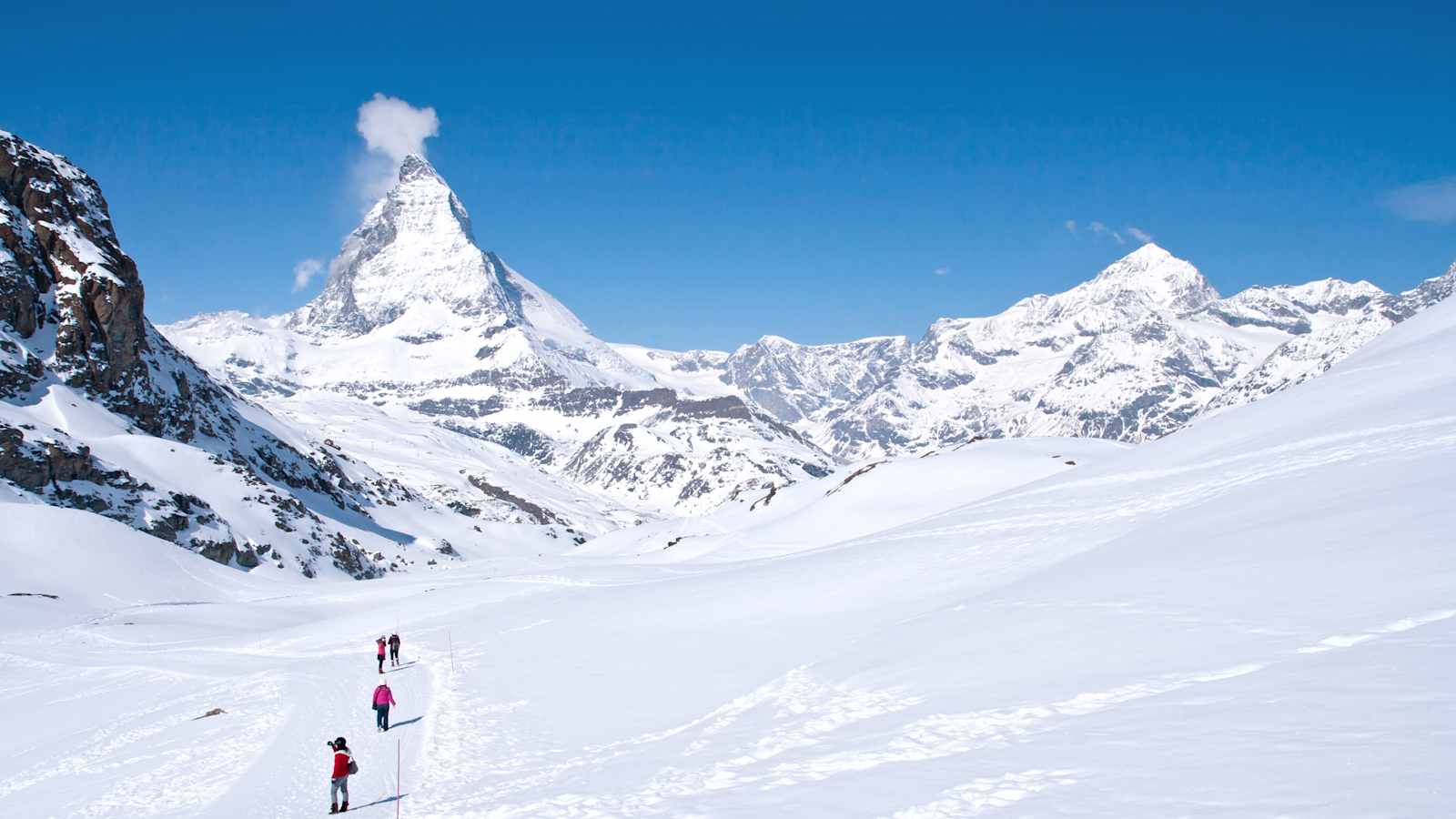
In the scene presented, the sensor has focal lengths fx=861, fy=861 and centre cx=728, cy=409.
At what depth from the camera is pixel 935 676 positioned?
18.7 metres

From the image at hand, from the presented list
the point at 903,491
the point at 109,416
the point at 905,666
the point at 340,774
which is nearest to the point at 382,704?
the point at 340,774

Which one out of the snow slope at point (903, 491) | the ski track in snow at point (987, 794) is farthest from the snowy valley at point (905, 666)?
the snow slope at point (903, 491)

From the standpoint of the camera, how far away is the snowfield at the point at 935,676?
11.5 meters

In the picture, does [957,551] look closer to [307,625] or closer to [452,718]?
[452,718]

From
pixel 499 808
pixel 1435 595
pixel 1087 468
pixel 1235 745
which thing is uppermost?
pixel 1087 468

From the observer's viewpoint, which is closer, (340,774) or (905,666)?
(340,774)

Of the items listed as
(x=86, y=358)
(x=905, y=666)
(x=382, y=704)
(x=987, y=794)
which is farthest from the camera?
(x=86, y=358)

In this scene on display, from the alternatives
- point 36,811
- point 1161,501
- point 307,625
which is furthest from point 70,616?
point 1161,501

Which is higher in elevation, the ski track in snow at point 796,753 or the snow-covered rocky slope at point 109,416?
the snow-covered rocky slope at point 109,416

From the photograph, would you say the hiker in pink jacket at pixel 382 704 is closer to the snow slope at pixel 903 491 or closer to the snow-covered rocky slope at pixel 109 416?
the snow slope at pixel 903 491

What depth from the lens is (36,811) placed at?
19.0m

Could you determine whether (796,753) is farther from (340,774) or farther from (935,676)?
(340,774)

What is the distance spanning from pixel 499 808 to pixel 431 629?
31.4m

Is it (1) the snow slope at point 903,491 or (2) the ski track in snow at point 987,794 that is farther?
(1) the snow slope at point 903,491
